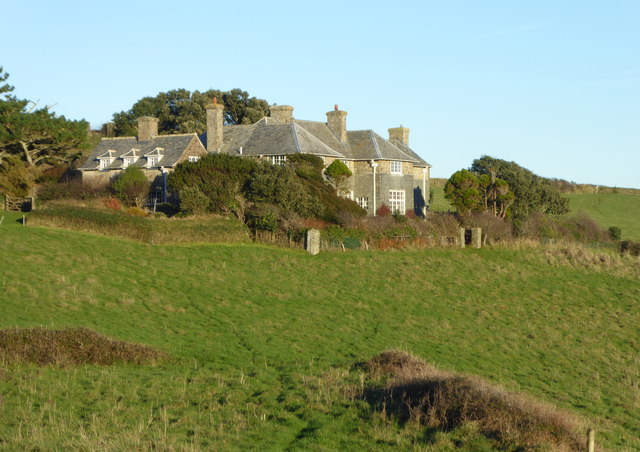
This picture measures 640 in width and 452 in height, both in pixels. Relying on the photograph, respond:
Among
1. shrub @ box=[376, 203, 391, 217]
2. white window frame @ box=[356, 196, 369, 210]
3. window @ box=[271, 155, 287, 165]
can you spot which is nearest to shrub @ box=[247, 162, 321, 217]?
window @ box=[271, 155, 287, 165]

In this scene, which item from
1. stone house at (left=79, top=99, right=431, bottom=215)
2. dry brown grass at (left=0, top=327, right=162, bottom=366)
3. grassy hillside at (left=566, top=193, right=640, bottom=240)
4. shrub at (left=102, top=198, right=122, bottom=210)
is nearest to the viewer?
dry brown grass at (left=0, top=327, right=162, bottom=366)

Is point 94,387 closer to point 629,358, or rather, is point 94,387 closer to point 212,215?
point 629,358

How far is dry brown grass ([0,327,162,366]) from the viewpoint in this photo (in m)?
15.6

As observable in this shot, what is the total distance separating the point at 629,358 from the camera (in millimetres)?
22516

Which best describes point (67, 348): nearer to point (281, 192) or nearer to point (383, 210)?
point (281, 192)

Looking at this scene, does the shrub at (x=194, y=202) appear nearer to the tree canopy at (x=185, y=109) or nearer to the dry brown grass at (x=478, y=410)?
the dry brown grass at (x=478, y=410)

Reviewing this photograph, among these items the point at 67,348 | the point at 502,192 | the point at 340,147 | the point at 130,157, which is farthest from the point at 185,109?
the point at 67,348

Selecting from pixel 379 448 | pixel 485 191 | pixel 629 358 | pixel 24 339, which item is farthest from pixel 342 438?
pixel 485 191

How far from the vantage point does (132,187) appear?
1893 inches

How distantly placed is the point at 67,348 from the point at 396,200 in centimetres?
4058

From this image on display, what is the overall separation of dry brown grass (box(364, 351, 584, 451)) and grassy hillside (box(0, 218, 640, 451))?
0.34m

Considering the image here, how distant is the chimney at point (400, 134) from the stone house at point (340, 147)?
3.86 metres

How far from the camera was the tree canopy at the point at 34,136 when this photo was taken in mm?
54594

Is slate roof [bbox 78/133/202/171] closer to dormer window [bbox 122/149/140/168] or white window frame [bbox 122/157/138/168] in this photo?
dormer window [bbox 122/149/140/168]
